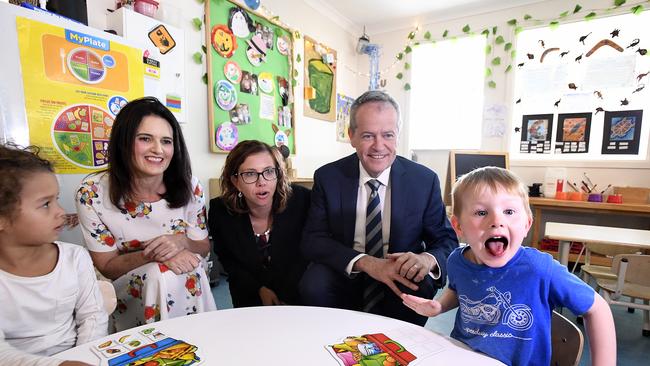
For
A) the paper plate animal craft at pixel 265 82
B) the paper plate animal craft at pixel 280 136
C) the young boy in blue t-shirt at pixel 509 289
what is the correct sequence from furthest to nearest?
the paper plate animal craft at pixel 280 136, the paper plate animal craft at pixel 265 82, the young boy in blue t-shirt at pixel 509 289

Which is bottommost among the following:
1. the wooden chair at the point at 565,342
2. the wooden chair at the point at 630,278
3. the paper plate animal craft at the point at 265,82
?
the wooden chair at the point at 630,278

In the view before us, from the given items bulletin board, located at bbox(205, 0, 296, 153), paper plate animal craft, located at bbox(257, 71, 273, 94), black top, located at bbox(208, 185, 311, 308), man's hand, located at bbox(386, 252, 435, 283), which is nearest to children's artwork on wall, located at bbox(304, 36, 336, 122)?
bulletin board, located at bbox(205, 0, 296, 153)

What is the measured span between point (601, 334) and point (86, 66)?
2030 millimetres

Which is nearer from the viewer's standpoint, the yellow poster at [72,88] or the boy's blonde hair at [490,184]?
the boy's blonde hair at [490,184]

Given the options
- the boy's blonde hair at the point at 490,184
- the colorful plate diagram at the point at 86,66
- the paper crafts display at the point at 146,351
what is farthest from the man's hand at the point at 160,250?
the boy's blonde hair at the point at 490,184

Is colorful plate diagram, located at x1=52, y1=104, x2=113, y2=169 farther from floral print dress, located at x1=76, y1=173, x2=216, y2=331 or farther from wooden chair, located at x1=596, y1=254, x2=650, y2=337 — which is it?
wooden chair, located at x1=596, y1=254, x2=650, y2=337

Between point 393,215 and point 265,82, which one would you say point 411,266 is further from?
point 265,82

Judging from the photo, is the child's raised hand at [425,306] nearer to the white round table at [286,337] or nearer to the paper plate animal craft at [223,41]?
the white round table at [286,337]

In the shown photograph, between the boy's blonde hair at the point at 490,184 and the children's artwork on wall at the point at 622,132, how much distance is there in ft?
11.5

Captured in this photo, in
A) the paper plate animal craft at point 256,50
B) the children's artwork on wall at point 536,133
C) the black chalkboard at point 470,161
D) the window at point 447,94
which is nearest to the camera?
the paper plate animal craft at point 256,50

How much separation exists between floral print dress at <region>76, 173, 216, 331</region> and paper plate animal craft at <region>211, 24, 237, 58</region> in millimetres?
1714

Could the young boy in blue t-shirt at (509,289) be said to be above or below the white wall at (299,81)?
below

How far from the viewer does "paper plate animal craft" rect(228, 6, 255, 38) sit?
2.71 metres

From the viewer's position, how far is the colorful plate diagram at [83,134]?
4.46 feet
